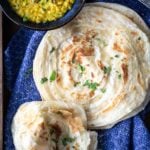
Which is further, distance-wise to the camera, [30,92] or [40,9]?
[30,92]

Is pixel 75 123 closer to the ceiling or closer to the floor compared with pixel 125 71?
closer to the floor

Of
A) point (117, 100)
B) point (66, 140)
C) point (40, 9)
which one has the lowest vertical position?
point (66, 140)

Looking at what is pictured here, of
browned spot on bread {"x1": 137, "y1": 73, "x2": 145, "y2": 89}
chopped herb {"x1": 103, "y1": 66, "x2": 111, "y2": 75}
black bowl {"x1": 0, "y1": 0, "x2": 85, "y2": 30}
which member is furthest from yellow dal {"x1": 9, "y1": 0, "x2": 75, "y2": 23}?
browned spot on bread {"x1": 137, "y1": 73, "x2": 145, "y2": 89}

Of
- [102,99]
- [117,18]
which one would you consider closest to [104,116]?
[102,99]

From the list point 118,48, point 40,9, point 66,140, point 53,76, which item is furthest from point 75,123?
point 40,9

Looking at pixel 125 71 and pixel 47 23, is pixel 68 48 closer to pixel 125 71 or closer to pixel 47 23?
pixel 47 23
